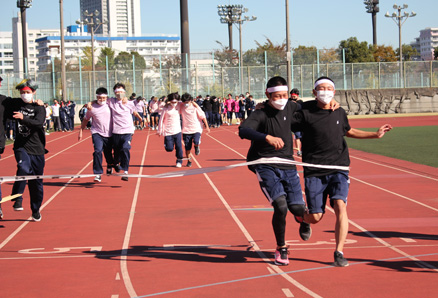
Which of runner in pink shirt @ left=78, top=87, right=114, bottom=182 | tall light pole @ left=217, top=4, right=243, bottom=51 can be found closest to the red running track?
runner in pink shirt @ left=78, top=87, right=114, bottom=182

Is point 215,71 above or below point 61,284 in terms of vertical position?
above

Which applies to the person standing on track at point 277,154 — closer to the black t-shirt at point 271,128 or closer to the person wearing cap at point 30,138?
the black t-shirt at point 271,128

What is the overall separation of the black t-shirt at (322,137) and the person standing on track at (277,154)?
0.55 ft

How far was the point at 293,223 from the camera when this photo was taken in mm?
9992

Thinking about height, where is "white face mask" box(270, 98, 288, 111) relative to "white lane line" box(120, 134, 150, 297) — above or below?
above

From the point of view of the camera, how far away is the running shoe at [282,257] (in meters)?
7.28

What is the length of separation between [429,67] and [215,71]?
17873 mm

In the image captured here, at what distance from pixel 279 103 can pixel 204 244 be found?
2.14 metres

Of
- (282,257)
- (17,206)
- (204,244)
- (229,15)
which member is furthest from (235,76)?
(282,257)

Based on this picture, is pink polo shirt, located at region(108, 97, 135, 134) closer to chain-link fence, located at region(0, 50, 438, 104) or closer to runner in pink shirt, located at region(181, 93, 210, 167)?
runner in pink shirt, located at region(181, 93, 210, 167)

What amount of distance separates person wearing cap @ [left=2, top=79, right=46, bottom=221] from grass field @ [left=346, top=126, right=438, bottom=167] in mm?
10518

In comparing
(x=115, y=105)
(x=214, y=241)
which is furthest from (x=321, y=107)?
(x=115, y=105)

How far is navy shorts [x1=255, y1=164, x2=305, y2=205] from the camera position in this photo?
741cm

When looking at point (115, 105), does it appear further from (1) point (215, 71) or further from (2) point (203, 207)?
(1) point (215, 71)
